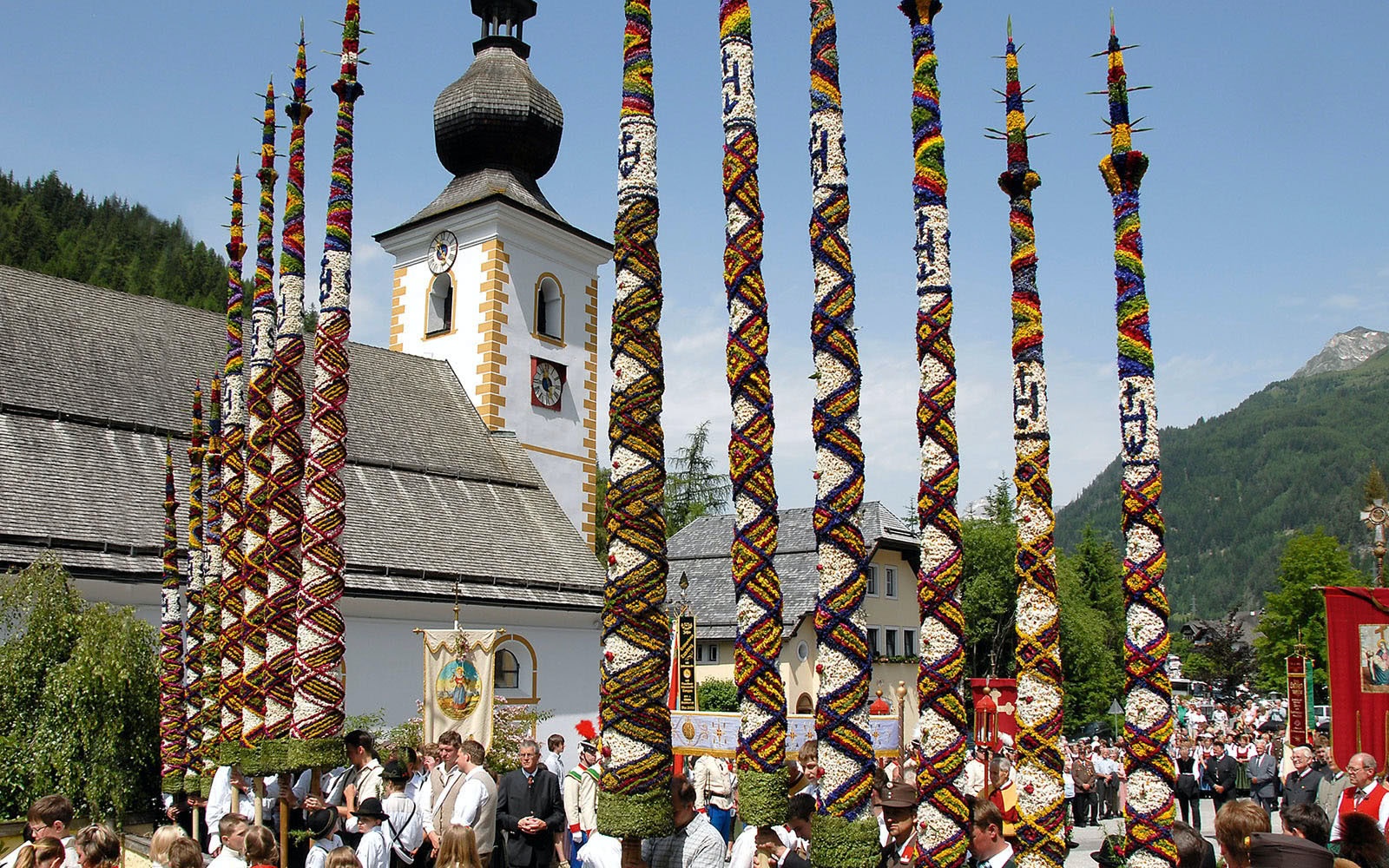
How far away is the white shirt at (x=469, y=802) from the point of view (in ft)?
32.1

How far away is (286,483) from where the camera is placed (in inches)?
434

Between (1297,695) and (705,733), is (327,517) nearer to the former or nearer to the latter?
(705,733)

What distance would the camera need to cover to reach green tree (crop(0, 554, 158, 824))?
15.6m

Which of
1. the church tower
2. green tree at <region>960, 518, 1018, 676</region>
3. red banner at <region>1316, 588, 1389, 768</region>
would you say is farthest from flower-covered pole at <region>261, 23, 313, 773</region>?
green tree at <region>960, 518, 1018, 676</region>

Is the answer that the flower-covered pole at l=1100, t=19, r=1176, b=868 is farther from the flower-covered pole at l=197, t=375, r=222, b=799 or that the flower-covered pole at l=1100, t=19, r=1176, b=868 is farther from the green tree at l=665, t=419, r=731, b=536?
the green tree at l=665, t=419, r=731, b=536

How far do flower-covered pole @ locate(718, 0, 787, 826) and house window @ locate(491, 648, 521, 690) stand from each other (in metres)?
17.5

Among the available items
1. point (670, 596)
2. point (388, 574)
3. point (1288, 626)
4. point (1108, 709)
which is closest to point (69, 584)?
point (388, 574)

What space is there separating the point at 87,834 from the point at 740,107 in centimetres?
650

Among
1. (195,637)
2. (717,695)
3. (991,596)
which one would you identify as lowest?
(717,695)

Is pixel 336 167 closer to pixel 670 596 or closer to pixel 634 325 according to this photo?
pixel 634 325

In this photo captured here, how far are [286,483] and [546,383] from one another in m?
20.7

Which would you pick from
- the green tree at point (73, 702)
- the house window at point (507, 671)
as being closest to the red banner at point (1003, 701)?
the house window at point (507, 671)

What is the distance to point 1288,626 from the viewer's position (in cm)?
6862

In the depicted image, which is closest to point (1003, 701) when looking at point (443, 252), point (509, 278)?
point (509, 278)
